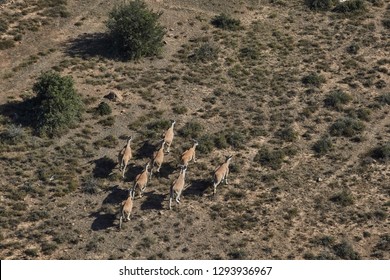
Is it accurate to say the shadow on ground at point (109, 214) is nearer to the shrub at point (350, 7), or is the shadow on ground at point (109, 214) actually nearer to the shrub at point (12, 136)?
the shrub at point (12, 136)

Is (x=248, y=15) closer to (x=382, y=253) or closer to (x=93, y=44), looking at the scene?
(x=93, y=44)

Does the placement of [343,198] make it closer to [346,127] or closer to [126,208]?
[346,127]

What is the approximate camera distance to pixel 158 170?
4212 centimetres

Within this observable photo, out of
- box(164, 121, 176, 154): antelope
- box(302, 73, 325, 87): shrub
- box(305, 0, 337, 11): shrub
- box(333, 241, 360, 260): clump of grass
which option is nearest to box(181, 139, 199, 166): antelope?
box(164, 121, 176, 154): antelope

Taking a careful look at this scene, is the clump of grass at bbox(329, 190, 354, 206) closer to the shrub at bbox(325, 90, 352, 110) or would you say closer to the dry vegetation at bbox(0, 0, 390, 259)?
the dry vegetation at bbox(0, 0, 390, 259)

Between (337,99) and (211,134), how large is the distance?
10956 mm

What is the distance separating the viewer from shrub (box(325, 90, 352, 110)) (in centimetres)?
4956

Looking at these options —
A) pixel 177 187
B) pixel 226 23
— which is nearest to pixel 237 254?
pixel 177 187

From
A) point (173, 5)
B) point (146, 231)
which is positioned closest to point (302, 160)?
point (146, 231)

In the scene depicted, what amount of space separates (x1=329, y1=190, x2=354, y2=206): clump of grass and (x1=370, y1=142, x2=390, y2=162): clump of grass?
4.74 m

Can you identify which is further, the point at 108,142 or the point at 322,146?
the point at 322,146

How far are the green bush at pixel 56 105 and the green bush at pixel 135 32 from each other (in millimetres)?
8133

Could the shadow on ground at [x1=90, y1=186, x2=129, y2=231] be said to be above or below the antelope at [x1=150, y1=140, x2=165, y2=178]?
below

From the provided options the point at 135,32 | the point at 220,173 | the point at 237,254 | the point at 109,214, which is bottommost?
the point at 237,254
